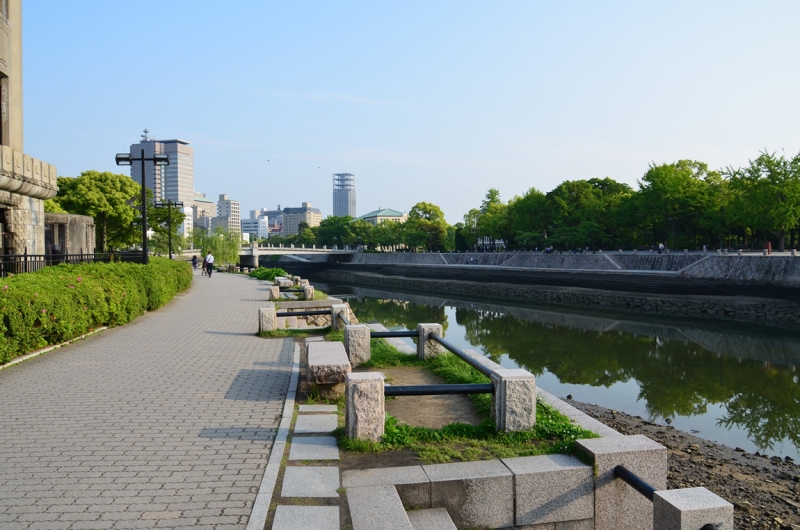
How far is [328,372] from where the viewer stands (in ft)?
22.2

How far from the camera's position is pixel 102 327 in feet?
42.3

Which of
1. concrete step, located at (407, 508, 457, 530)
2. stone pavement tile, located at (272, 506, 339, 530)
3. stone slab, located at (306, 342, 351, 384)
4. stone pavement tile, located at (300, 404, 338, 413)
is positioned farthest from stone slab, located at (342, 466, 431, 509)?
stone slab, located at (306, 342, 351, 384)

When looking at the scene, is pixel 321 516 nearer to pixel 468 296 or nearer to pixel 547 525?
pixel 547 525

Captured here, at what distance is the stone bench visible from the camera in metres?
6.76

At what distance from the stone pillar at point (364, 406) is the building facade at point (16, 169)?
16.6m

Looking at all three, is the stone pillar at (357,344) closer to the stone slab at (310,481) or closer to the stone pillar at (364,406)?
the stone pillar at (364,406)

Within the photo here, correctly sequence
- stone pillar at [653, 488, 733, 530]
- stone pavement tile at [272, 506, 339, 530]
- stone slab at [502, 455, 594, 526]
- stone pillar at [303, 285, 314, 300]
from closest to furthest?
stone pillar at [653, 488, 733, 530] → stone pavement tile at [272, 506, 339, 530] → stone slab at [502, 455, 594, 526] → stone pillar at [303, 285, 314, 300]

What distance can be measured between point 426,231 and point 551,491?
260 feet

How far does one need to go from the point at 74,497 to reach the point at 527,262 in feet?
157

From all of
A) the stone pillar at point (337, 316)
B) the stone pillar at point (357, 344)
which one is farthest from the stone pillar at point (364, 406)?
the stone pillar at point (337, 316)

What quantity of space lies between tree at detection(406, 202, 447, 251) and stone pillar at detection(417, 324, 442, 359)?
241 feet

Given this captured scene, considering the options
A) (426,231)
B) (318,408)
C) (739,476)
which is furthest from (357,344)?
(426,231)

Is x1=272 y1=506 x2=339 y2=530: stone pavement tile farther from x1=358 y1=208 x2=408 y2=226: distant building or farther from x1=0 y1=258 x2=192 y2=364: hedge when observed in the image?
x1=358 y1=208 x2=408 y2=226: distant building

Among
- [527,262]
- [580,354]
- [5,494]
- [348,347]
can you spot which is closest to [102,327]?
[348,347]
